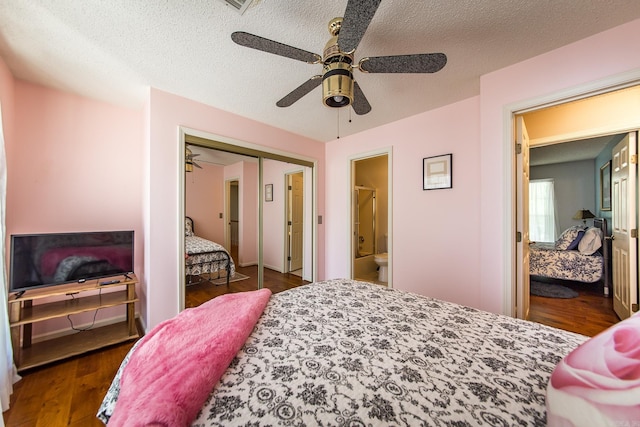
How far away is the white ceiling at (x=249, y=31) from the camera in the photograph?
1.34m

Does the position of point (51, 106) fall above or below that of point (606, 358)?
above

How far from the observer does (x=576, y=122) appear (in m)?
2.60

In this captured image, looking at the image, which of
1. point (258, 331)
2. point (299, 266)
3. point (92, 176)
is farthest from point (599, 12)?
point (92, 176)

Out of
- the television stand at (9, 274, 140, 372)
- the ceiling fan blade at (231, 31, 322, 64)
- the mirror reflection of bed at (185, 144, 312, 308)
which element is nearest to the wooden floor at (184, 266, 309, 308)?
the mirror reflection of bed at (185, 144, 312, 308)

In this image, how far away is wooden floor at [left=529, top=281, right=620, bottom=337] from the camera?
96.3 inches

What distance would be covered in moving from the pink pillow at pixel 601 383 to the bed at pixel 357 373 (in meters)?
0.05

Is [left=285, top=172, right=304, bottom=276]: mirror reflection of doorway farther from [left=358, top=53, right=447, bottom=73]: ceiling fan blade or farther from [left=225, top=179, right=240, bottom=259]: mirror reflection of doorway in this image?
[left=358, top=53, right=447, bottom=73]: ceiling fan blade

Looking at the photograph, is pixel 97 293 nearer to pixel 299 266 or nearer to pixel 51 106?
pixel 51 106

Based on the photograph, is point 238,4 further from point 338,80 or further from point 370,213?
point 370,213

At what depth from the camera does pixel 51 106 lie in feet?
7.06

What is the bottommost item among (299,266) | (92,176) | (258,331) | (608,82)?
(299,266)

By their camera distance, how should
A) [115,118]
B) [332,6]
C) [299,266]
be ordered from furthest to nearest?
1. [299,266]
2. [115,118]
3. [332,6]

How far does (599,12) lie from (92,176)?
164 inches

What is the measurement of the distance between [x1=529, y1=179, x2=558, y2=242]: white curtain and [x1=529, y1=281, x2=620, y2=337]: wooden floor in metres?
1.93
